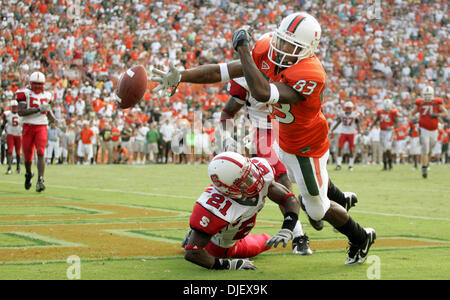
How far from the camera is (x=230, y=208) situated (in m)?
4.53

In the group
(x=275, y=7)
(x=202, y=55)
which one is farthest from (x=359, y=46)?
(x=202, y=55)

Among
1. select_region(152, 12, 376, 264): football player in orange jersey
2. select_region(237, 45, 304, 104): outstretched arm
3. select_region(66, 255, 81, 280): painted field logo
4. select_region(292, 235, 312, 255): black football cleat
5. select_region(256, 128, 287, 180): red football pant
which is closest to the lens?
select_region(66, 255, 81, 280): painted field logo

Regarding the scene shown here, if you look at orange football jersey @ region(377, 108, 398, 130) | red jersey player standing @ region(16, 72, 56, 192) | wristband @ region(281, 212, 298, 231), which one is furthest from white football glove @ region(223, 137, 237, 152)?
orange football jersey @ region(377, 108, 398, 130)

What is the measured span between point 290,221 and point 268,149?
1.48 m

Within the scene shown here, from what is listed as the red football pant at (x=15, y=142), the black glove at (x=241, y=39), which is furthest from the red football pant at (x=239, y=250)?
the red football pant at (x=15, y=142)

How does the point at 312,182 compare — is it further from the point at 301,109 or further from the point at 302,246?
the point at 302,246

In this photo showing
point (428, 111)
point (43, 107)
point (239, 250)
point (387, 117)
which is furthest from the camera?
point (387, 117)

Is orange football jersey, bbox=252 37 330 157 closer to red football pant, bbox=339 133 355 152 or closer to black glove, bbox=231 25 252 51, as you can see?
black glove, bbox=231 25 252 51

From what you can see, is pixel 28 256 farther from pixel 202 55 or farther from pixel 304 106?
pixel 202 55

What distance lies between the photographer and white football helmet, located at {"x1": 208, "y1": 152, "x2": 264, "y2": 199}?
4.41 m

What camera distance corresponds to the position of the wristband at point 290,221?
4441 mm

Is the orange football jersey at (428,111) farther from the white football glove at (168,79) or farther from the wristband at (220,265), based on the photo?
the wristband at (220,265)

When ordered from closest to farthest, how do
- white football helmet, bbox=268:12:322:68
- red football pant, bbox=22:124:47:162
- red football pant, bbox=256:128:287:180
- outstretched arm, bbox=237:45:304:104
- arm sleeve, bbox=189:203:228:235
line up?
outstretched arm, bbox=237:45:304:104
white football helmet, bbox=268:12:322:68
arm sleeve, bbox=189:203:228:235
red football pant, bbox=256:128:287:180
red football pant, bbox=22:124:47:162

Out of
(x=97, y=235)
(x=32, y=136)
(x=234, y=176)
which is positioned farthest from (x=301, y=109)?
(x=32, y=136)
